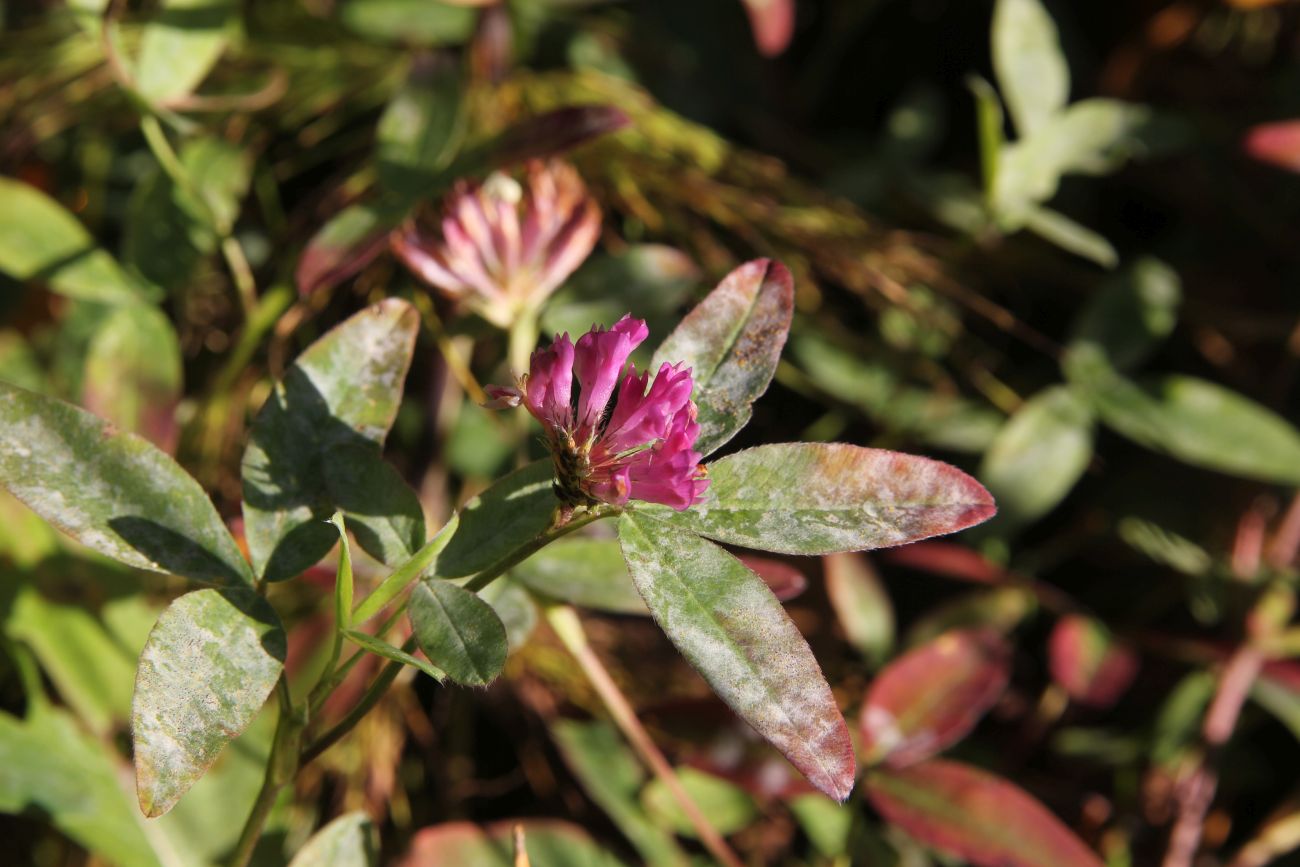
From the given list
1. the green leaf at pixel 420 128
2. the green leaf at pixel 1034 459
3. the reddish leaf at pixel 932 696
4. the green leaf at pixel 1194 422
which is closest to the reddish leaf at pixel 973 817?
the reddish leaf at pixel 932 696

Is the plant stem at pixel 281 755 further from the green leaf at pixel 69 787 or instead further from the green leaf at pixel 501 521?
the green leaf at pixel 69 787

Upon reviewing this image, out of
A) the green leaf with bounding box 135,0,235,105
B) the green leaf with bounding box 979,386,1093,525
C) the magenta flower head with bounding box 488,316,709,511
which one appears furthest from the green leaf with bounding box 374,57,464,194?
the green leaf with bounding box 979,386,1093,525

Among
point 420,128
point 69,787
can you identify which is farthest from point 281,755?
point 420,128

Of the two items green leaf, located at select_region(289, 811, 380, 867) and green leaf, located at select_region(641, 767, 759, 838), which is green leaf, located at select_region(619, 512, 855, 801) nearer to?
green leaf, located at select_region(289, 811, 380, 867)

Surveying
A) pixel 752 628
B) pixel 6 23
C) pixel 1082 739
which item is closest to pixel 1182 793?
pixel 1082 739

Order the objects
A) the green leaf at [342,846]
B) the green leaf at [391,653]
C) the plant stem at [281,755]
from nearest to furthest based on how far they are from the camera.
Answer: the green leaf at [391,653] < the plant stem at [281,755] < the green leaf at [342,846]

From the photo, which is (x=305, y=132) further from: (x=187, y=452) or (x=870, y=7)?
(x=870, y=7)
